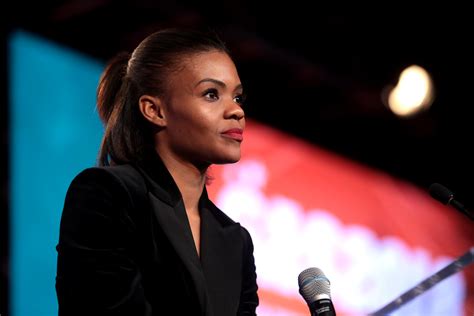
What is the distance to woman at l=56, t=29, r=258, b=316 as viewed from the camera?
1643 mm

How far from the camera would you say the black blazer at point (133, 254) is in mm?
1623

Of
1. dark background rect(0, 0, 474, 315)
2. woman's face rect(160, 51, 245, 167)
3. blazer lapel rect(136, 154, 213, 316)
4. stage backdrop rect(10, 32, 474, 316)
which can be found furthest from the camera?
dark background rect(0, 0, 474, 315)

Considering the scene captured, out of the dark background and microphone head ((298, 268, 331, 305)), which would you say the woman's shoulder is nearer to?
microphone head ((298, 268, 331, 305))

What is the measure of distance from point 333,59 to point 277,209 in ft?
→ 4.62

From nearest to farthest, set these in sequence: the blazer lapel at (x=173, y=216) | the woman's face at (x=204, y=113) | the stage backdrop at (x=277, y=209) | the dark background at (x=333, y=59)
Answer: the blazer lapel at (x=173, y=216)
the woman's face at (x=204, y=113)
the stage backdrop at (x=277, y=209)
the dark background at (x=333, y=59)

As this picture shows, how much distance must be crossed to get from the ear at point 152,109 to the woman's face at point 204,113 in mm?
14

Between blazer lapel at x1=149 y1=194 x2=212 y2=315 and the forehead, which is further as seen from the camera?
the forehead

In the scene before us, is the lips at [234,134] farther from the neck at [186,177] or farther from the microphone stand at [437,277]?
the microphone stand at [437,277]

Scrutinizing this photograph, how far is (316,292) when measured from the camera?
162 cm

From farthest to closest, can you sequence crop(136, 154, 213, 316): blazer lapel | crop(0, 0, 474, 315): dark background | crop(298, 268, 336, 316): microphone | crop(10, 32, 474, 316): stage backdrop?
crop(0, 0, 474, 315): dark background, crop(10, 32, 474, 316): stage backdrop, crop(136, 154, 213, 316): blazer lapel, crop(298, 268, 336, 316): microphone

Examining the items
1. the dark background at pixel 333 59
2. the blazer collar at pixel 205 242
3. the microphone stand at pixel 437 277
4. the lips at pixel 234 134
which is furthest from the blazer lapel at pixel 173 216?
the dark background at pixel 333 59

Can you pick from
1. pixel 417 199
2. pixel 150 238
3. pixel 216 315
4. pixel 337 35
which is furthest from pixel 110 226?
pixel 417 199

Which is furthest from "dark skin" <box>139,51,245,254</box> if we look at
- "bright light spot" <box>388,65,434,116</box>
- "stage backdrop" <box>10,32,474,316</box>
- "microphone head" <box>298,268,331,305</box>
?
→ "bright light spot" <box>388,65,434,116</box>

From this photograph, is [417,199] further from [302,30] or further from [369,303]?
[302,30]
